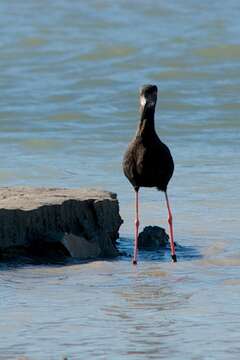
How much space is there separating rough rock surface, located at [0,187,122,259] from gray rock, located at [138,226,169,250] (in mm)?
309

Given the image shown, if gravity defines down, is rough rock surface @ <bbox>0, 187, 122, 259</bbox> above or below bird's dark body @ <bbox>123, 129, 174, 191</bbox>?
below

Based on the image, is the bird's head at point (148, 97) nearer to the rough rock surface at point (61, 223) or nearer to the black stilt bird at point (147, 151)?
the black stilt bird at point (147, 151)

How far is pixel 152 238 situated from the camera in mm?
9664

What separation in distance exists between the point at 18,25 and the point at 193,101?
23.6 feet

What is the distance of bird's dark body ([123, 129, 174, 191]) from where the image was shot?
364 inches

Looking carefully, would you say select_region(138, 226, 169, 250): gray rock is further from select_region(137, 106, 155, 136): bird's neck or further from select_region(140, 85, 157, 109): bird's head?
select_region(140, 85, 157, 109): bird's head

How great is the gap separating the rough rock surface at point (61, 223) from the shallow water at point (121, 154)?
210mm

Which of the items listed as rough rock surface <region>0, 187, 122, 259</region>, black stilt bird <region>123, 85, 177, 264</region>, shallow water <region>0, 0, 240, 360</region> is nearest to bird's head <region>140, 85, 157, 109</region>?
black stilt bird <region>123, 85, 177, 264</region>

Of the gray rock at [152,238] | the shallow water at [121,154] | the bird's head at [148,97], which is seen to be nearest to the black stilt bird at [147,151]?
the bird's head at [148,97]

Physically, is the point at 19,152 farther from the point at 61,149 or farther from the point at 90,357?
the point at 90,357

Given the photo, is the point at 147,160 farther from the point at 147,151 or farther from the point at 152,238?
the point at 152,238

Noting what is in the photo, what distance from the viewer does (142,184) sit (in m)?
9.41

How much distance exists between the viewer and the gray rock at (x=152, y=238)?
960 centimetres

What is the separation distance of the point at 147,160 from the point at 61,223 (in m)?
0.86
